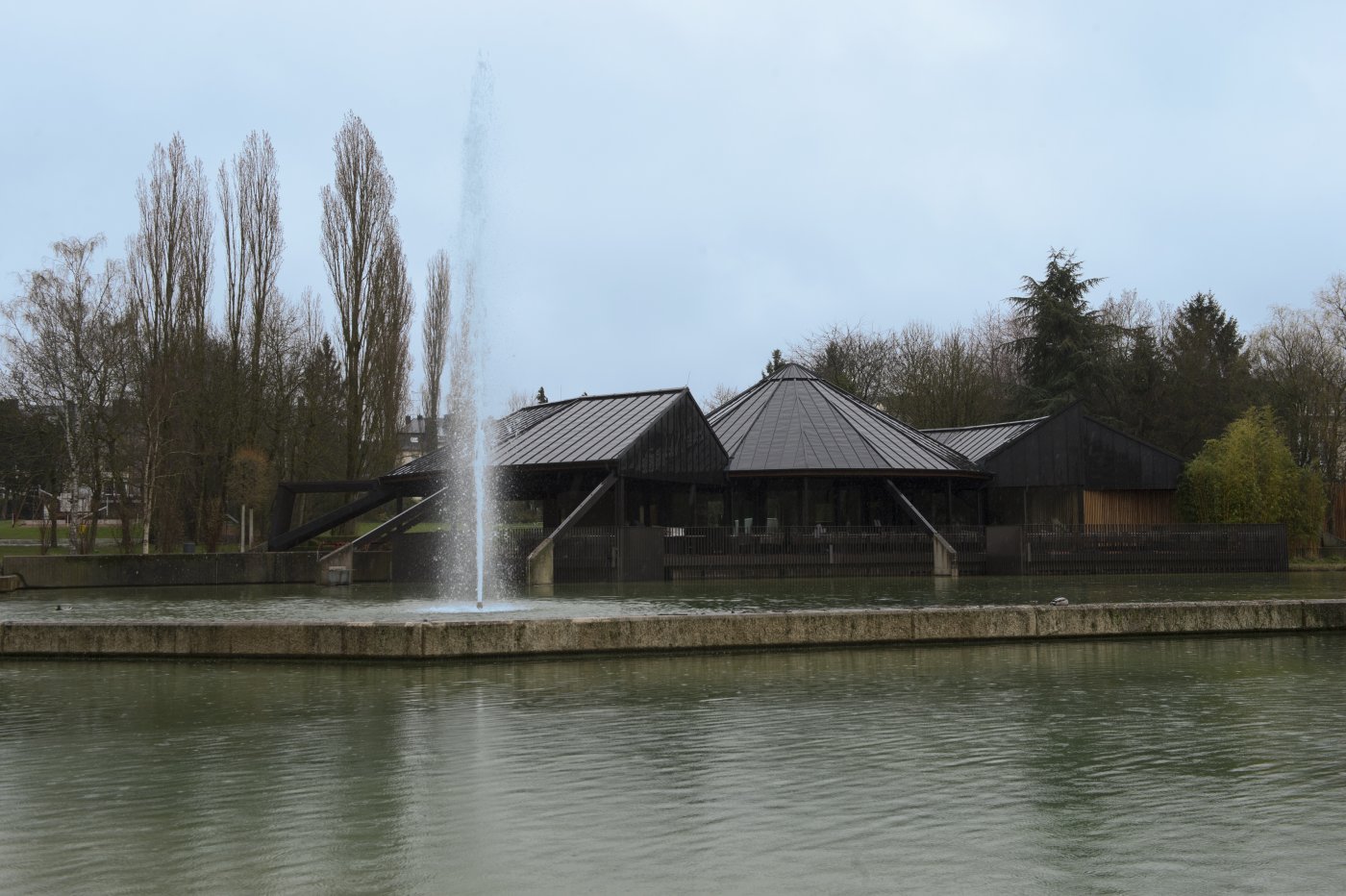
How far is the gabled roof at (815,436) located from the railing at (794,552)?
303 centimetres

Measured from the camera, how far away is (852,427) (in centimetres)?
4366

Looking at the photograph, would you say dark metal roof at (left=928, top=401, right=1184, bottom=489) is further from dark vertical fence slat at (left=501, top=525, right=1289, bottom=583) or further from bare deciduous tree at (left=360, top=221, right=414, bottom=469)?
bare deciduous tree at (left=360, top=221, right=414, bottom=469)

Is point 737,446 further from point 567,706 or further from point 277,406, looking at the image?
point 567,706

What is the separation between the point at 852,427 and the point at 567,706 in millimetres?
33997

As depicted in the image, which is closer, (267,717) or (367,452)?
(267,717)

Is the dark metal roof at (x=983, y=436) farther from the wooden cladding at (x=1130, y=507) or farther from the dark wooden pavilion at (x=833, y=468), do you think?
the wooden cladding at (x=1130, y=507)

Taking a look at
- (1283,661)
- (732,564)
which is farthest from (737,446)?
(1283,661)

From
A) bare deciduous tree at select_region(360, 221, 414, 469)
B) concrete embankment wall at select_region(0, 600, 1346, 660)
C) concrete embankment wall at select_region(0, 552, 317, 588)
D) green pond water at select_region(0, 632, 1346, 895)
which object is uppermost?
bare deciduous tree at select_region(360, 221, 414, 469)

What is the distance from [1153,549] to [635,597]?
20.6 metres

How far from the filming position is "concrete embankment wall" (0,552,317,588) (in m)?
32.0

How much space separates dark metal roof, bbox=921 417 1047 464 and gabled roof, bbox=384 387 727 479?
38.4ft

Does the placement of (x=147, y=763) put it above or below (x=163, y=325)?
below

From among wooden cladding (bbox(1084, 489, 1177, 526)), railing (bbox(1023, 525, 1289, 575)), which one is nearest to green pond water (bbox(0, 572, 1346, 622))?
railing (bbox(1023, 525, 1289, 575))

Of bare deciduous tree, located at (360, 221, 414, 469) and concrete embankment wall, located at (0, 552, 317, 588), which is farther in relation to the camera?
bare deciduous tree, located at (360, 221, 414, 469)
